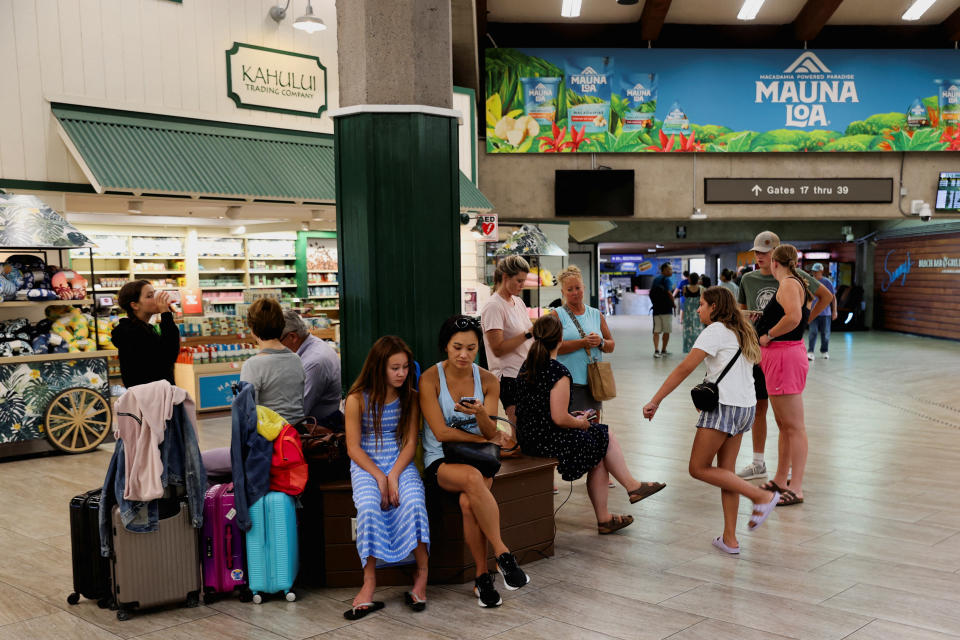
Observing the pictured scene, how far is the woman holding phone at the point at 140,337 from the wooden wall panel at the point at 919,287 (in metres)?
17.1

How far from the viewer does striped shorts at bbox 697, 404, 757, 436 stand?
415 centimetres

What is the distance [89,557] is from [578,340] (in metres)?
2.95

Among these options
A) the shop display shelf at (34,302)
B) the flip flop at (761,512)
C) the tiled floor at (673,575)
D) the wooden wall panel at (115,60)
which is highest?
the wooden wall panel at (115,60)

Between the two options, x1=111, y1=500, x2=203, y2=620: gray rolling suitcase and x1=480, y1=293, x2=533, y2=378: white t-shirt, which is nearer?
x1=111, y1=500, x2=203, y2=620: gray rolling suitcase

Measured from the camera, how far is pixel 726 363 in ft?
13.7

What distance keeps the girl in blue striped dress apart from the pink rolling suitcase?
22.6 inches

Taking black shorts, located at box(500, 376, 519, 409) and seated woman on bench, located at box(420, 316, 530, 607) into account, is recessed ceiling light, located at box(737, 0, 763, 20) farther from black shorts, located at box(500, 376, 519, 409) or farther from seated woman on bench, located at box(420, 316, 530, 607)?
seated woman on bench, located at box(420, 316, 530, 607)

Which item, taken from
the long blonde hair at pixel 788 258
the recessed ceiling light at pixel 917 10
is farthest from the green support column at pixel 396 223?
the recessed ceiling light at pixel 917 10

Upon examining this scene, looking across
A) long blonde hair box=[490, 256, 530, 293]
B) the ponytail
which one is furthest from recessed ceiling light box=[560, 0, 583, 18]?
the ponytail

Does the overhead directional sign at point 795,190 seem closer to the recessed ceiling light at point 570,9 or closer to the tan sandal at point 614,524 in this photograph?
the recessed ceiling light at point 570,9

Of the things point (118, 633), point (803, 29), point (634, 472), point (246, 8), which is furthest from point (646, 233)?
point (118, 633)

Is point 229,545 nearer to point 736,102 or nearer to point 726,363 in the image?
point 726,363

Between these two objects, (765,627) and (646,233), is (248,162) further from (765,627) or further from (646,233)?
(646,233)

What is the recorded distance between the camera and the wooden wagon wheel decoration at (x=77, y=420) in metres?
6.87
